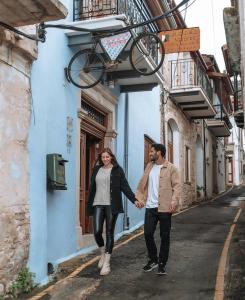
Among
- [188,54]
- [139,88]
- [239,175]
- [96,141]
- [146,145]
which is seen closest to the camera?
[96,141]

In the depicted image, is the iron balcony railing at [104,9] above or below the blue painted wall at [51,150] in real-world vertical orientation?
above

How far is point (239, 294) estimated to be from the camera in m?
5.50

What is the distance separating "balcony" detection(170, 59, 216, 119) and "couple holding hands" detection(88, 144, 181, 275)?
1085cm

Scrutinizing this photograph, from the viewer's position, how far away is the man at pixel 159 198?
21.0 feet

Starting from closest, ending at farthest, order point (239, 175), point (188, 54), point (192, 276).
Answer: point (192, 276) → point (188, 54) → point (239, 175)

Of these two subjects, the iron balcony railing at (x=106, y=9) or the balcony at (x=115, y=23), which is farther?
the iron balcony railing at (x=106, y=9)

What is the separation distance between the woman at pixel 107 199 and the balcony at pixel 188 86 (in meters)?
10.9

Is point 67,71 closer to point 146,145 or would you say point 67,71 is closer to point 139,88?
point 139,88

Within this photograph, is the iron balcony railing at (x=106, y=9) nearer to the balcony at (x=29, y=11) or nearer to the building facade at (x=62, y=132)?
the building facade at (x=62, y=132)

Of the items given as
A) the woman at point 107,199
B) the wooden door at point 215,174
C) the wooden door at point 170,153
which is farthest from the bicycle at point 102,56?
the wooden door at point 215,174

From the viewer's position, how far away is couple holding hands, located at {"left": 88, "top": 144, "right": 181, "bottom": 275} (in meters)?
6.41

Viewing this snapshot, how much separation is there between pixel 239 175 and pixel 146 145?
29813mm

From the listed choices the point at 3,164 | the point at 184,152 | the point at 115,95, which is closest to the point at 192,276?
the point at 3,164

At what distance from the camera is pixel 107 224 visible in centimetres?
664
